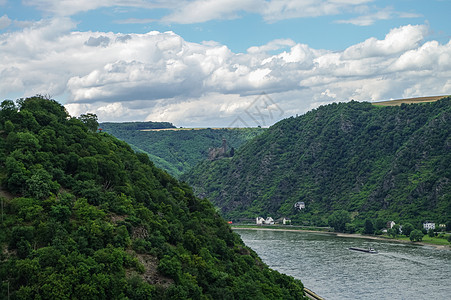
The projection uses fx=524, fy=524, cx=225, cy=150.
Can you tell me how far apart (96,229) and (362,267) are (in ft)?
263

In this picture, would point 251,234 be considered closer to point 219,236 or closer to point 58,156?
point 219,236

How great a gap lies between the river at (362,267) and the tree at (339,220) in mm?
19850

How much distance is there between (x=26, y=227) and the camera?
146ft

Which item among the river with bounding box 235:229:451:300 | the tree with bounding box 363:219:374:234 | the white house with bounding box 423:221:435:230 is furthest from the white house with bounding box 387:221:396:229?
the river with bounding box 235:229:451:300

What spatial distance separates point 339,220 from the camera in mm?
181875

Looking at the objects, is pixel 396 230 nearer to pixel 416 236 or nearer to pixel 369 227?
pixel 416 236

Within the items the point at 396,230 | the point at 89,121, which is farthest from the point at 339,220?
the point at 89,121

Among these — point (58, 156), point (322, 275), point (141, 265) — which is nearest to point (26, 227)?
point (141, 265)

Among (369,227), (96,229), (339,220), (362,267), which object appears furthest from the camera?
(339,220)

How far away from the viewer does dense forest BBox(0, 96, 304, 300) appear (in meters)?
42.4

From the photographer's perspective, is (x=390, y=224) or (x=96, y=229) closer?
(x=96, y=229)

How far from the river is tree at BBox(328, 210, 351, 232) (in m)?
19.8

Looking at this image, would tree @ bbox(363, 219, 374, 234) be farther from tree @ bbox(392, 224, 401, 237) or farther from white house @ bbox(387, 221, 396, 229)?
tree @ bbox(392, 224, 401, 237)

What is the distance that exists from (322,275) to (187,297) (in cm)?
6464
